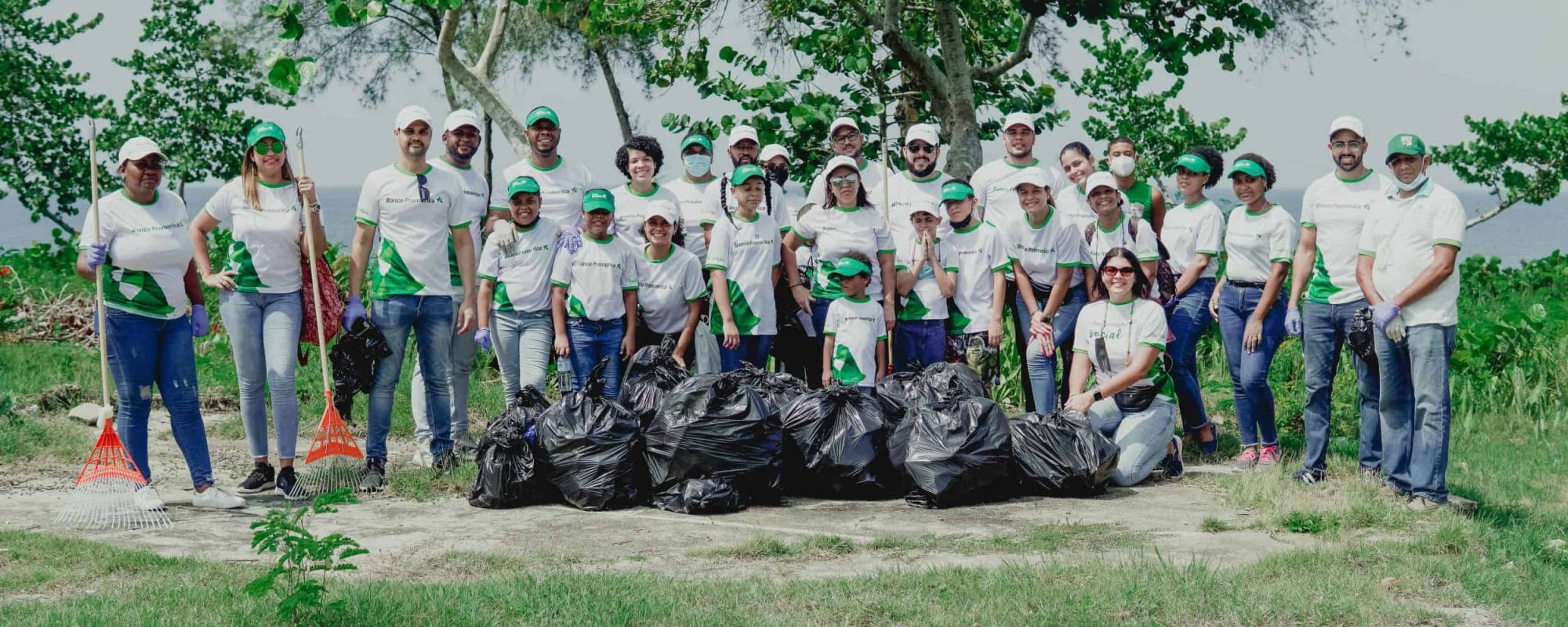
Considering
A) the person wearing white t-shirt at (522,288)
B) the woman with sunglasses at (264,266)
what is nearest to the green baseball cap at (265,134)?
the woman with sunglasses at (264,266)

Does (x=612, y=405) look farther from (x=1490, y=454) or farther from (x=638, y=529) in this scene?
(x=1490, y=454)

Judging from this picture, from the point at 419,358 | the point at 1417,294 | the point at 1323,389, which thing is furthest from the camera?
the point at 419,358

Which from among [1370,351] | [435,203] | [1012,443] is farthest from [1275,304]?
[435,203]

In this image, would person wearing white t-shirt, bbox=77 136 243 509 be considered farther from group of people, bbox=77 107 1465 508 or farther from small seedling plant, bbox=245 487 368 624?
small seedling plant, bbox=245 487 368 624

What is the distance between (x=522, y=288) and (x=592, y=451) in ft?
3.81

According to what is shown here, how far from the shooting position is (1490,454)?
8.16 m

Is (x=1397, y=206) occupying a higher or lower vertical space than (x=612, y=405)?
higher

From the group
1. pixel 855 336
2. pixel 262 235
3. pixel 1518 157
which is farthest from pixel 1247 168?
pixel 1518 157

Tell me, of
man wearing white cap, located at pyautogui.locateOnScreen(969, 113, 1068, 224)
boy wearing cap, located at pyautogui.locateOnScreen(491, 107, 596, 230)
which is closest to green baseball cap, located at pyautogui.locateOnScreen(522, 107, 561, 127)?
boy wearing cap, located at pyautogui.locateOnScreen(491, 107, 596, 230)

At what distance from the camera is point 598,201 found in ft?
23.7

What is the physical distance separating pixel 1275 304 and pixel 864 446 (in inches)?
91.0

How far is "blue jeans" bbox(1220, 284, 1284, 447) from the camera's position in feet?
24.3

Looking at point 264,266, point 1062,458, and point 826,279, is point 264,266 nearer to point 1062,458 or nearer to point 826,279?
point 826,279

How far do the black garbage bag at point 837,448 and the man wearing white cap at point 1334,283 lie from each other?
201cm
